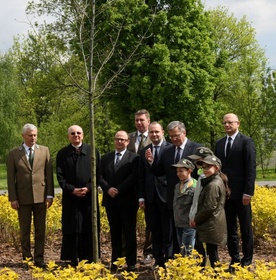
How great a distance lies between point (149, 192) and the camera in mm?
6949

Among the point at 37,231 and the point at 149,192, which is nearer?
the point at 149,192

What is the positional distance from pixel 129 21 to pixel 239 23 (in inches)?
478

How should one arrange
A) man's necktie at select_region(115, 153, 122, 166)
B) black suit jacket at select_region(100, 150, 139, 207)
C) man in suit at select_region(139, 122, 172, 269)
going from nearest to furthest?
man in suit at select_region(139, 122, 172, 269) < black suit jacket at select_region(100, 150, 139, 207) < man's necktie at select_region(115, 153, 122, 166)

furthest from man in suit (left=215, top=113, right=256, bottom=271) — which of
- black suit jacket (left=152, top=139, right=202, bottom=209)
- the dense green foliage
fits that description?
the dense green foliage

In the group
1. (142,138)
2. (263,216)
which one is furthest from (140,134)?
(263,216)

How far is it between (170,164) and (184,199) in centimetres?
54

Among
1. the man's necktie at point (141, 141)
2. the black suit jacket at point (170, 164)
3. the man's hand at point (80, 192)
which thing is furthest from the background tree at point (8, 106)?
the black suit jacket at point (170, 164)

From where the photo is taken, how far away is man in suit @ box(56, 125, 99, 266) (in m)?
7.21

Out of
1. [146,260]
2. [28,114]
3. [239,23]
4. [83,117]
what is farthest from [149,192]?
[28,114]

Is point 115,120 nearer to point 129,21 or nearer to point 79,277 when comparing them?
point 129,21

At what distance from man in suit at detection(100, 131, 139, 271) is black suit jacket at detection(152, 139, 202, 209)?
48 centimetres

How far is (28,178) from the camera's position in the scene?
24.7ft

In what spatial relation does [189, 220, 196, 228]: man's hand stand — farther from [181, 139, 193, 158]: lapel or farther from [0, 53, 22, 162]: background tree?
[0, 53, 22, 162]: background tree

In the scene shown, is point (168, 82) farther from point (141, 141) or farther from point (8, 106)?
point (141, 141)
